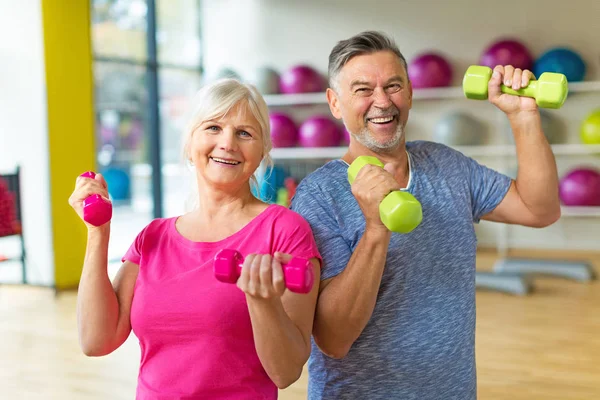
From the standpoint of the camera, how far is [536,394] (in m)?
2.59

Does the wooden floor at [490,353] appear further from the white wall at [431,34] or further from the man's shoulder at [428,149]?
the white wall at [431,34]

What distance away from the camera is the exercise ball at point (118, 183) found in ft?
20.5

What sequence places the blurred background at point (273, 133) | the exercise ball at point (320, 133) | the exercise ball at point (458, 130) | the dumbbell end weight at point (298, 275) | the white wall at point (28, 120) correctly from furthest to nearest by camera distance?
1. the exercise ball at point (320, 133)
2. the exercise ball at point (458, 130)
3. the white wall at point (28, 120)
4. the blurred background at point (273, 133)
5. the dumbbell end weight at point (298, 275)

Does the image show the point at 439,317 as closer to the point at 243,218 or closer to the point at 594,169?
the point at 243,218

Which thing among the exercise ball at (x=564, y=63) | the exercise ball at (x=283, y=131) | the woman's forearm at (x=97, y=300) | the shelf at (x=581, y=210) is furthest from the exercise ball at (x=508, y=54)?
the woman's forearm at (x=97, y=300)

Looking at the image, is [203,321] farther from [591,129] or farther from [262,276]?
[591,129]

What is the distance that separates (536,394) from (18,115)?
3704mm

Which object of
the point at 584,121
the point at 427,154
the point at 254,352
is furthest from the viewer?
the point at 584,121

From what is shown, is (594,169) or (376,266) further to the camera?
(594,169)

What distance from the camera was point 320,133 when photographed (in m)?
5.91

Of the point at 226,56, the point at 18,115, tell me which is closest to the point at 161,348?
the point at 18,115

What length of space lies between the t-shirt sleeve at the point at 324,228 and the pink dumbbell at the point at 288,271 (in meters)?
0.27

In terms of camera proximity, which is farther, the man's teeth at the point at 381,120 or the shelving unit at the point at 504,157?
the shelving unit at the point at 504,157

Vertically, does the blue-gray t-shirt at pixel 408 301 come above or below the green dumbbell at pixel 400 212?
below
